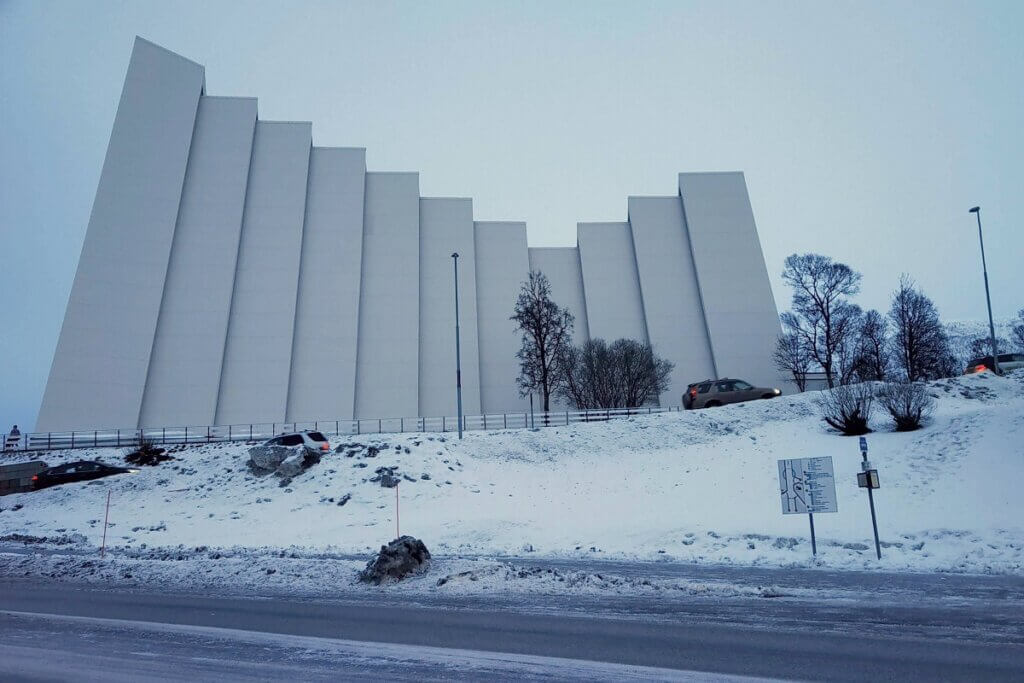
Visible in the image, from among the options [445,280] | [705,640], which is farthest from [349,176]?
[705,640]

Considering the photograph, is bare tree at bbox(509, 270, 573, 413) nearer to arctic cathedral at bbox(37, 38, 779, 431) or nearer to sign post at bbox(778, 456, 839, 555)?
arctic cathedral at bbox(37, 38, 779, 431)

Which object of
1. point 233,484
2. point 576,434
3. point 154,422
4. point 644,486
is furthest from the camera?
point 154,422

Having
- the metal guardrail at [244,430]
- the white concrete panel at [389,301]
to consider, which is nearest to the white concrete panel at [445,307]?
the white concrete panel at [389,301]

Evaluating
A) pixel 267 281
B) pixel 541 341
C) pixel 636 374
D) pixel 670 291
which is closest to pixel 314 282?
pixel 267 281

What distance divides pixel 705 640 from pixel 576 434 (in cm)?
2144

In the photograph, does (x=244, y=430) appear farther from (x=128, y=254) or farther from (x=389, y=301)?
(x=128, y=254)

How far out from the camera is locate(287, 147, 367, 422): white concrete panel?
41312 millimetres

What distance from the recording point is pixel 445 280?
46406mm

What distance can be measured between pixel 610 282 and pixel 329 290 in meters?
19.3

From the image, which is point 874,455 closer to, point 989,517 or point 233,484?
point 989,517

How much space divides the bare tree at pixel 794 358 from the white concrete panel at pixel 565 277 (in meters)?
12.7

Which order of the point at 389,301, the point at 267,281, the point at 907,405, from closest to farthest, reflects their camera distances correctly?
the point at 907,405 → the point at 267,281 → the point at 389,301

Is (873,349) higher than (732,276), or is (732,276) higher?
(732,276)

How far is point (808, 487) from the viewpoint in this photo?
13.7m
